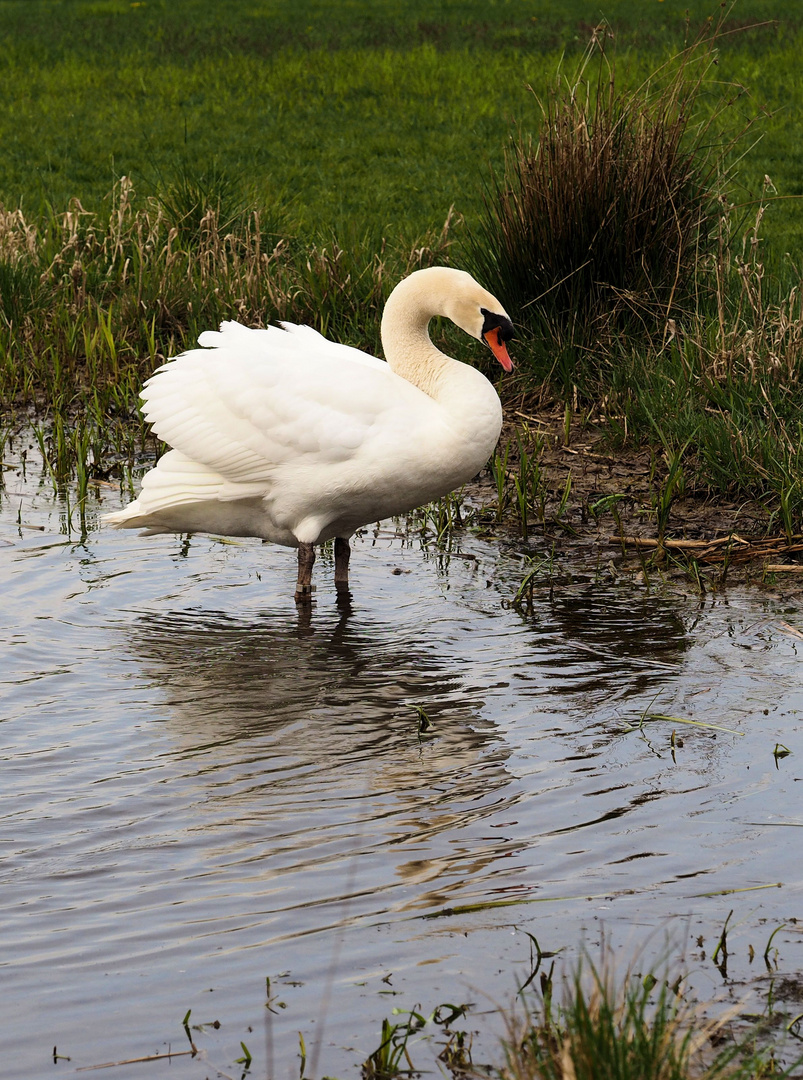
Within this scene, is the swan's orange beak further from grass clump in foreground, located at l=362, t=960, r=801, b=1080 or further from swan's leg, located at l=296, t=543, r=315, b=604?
grass clump in foreground, located at l=362, t=960, r=801, b=1080

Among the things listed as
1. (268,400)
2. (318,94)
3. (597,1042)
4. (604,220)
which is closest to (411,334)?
(268,400)

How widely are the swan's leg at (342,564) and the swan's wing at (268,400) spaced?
604 mm

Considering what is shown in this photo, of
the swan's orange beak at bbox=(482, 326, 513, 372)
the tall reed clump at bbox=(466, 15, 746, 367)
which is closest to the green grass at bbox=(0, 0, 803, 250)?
the tall reed clump at bbox=(466, 15, 746, 367)

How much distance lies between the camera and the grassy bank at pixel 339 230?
7633mm

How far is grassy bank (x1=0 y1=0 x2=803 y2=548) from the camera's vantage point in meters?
7.63

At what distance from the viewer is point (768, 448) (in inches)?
275

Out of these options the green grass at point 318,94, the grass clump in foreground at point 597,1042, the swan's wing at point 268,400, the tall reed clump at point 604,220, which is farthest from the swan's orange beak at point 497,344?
the green grass at point 318,94

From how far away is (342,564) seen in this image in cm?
659

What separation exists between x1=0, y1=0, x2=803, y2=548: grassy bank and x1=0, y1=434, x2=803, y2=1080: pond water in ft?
4.34

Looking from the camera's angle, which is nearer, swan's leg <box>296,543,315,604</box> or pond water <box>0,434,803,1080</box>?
pond water <box>0,434,803,1080</box>

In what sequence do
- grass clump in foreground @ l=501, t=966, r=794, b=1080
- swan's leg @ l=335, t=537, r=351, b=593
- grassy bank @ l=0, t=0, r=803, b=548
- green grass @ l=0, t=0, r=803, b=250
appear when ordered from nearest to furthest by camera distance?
1. grass clump in foreground @ l=501, t=966, r=794, b=1080
2. swan's leg @ l=335, t=537, r=351, b=593
3. grassy bank @ l=0, t=0, r=803, b=548
4. green grass @ l=0, t=0, r=803, b=250

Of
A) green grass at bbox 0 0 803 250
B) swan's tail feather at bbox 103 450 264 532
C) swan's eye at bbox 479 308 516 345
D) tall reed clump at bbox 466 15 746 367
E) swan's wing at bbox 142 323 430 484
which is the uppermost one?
green grass at bbox 0 0 803 250

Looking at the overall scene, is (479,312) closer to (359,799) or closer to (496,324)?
(496,324)

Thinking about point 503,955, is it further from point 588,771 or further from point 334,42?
point 334,42
